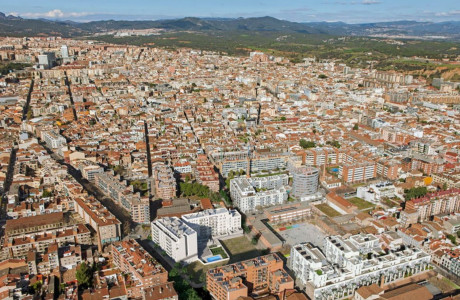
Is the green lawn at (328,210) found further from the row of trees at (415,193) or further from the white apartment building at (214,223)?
the white apartment building at (214,223)

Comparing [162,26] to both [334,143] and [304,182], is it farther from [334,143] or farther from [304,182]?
[304,182]

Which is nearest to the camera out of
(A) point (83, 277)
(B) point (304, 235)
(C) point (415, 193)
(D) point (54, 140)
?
(A) point (83, 277)

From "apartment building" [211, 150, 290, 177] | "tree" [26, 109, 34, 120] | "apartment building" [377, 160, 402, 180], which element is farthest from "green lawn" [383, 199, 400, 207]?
"tree" [26, 109, 34, 120]

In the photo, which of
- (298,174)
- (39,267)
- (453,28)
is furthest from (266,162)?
(453,28)

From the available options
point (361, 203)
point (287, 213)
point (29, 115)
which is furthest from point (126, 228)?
point (29, 115)

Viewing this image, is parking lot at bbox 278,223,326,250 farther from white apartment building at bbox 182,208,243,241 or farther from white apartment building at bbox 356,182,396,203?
white apartment building at bbox 356,182,396,203

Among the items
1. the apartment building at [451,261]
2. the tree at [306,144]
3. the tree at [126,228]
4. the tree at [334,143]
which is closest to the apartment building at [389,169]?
the tree at [334,143]

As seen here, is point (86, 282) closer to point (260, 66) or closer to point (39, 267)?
point (39, 267)
